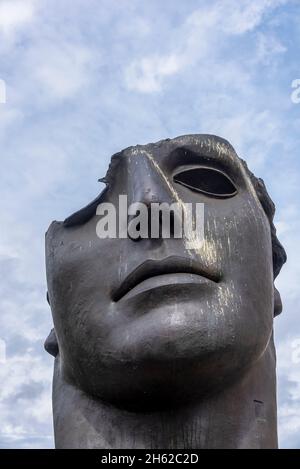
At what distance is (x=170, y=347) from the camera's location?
4.26m

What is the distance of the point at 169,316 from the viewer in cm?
432

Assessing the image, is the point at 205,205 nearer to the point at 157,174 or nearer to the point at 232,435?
the point at 157,174

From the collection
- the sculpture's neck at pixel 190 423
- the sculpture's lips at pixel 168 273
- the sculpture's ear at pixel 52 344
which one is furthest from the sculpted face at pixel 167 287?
the sculpture's ear at pixel 52 344

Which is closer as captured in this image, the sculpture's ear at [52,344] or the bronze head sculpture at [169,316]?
the bronze head sculpture at [169,316]

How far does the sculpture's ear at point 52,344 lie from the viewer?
5.76 metres

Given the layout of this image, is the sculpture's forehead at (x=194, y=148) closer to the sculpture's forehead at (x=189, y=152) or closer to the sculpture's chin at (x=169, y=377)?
the sculpture's forehead at (x=189, y=152)

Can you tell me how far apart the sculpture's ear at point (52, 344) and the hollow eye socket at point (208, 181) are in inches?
66.4

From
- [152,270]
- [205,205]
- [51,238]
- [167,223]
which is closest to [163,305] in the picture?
[152,270]

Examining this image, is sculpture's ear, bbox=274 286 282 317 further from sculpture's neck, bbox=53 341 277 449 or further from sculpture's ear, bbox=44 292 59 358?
sculpture's ear, bbox=44 292 59 358

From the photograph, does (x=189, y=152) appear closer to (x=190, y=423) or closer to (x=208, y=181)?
(x=208, y=181)

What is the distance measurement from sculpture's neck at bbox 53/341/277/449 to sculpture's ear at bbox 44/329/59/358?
0.83 meters

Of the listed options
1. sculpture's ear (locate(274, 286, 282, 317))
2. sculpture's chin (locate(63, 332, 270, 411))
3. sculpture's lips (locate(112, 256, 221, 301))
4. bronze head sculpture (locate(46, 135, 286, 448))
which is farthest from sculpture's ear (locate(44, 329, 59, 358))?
sculpture's ear (locate(274, 286, 282, 317))

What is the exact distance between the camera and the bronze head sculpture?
172 inches

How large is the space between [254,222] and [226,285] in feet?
2.06
